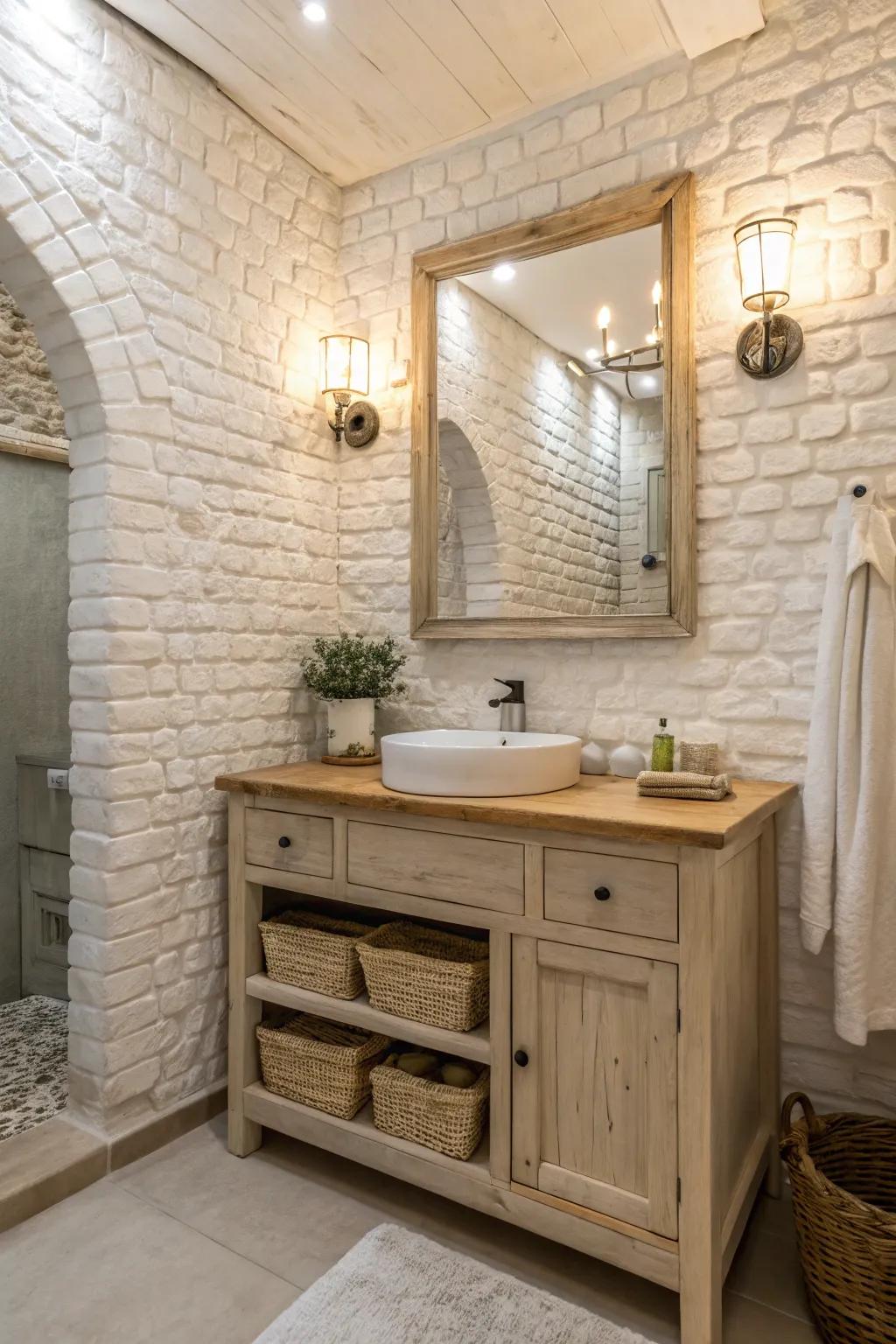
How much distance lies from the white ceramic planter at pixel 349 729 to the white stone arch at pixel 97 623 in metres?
0.60

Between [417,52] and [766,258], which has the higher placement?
[417,52]

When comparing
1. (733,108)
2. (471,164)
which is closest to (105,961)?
(471,164)

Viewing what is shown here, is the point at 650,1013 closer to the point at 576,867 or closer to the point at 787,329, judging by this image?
the point at 576,867

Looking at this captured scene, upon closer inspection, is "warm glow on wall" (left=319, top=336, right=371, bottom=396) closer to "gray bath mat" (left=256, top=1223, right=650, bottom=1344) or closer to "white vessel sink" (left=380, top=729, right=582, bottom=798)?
"white vessel sink" (left=380, top=729, right=582, bottom=798)

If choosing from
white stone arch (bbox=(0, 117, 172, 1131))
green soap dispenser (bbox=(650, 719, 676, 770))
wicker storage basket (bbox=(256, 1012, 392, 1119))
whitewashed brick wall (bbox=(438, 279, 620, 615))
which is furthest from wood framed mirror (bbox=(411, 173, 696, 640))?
wicker storage basket (bbox=(256, 1012, 392, 1119))

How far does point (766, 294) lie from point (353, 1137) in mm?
2313

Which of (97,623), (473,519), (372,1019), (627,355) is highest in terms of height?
(627,355)

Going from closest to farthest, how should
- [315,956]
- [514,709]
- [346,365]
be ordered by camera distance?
[315,956] → [514,709] → [346,365]

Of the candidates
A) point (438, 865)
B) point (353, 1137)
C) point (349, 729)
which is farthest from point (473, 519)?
point (353, 1137)

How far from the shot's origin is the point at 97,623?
2.06 m

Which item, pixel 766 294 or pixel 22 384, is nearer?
pixel 766 294

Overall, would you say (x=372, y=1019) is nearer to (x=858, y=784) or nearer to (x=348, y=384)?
(x=858, y=784)

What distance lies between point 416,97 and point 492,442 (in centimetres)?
103

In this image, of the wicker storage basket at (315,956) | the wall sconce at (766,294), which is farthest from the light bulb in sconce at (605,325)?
the wicker storage basket at (315,956)
